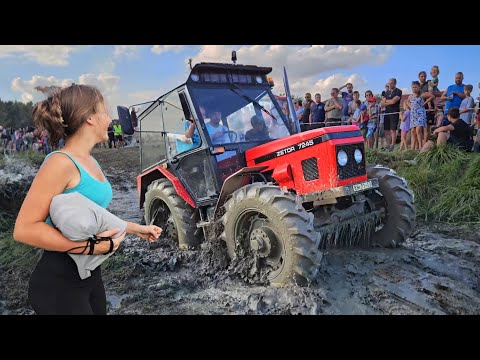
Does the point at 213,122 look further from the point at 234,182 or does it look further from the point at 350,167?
the point at 350,167

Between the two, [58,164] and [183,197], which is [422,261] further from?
[58,164]

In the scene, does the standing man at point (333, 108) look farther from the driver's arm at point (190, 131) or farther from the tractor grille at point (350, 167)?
the driver's arm at point (190, 131)

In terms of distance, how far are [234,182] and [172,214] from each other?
51.2 inches

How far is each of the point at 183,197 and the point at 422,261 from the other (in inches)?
123

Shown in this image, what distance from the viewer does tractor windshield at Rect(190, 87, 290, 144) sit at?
4945 millimetres

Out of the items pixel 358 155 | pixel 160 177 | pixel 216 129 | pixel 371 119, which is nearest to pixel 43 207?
pixel 216 129

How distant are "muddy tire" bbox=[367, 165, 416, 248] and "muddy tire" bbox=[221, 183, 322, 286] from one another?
5.13ft

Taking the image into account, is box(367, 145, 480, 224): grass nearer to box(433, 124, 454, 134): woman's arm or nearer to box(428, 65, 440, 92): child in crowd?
box(433, 124, 454, 134): woman's arm

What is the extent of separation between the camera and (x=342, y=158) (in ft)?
13.7

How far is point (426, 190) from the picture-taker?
275 inches

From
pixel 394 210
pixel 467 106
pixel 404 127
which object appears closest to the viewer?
pixel 394 210

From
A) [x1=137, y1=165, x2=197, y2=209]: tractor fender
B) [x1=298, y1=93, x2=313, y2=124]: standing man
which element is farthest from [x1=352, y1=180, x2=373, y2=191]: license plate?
[x1=298, y1=93, x2=313, y2=124]: standing man
